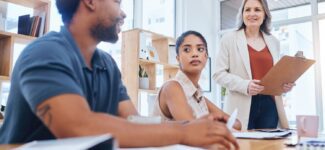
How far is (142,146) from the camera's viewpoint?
744mm

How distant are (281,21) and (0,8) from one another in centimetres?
387

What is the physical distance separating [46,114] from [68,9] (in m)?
0.43

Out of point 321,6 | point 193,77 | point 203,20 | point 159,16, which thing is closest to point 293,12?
point 321,6

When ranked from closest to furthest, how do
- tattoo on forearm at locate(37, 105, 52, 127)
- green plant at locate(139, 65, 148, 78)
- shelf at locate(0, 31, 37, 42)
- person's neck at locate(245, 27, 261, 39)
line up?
1. tattoo on forearm at locate(37, 105, 52, 127)
2. person's neck at locate(245, 27, 261, 39)
3. shelf at locate(0, 31, 37, 42)
4. green plant at locate(139, 65, 148, 78)

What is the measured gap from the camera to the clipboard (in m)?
1.72

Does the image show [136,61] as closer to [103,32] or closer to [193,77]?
[193,77]

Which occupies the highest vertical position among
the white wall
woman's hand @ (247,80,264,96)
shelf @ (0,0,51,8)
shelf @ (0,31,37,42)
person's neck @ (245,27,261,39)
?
the white wall

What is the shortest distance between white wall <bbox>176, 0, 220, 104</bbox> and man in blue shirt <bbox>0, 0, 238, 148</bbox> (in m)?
3.92

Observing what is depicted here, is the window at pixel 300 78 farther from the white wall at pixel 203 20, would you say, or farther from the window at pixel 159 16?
the window at pixel 159 16

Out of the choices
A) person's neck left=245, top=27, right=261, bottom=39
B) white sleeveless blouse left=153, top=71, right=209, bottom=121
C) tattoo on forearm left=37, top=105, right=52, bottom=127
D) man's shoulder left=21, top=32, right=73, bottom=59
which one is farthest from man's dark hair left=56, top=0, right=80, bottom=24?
person's neck left=245, top=27, right=261, bottom=39

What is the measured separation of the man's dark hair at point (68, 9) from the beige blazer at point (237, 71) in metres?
1.17

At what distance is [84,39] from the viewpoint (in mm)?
1049

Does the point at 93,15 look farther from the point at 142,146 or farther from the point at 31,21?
the point at 31,21

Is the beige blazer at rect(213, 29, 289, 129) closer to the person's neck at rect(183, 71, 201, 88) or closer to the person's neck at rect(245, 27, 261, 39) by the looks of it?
the person's neck at rect(245, 27, 261, 39)
